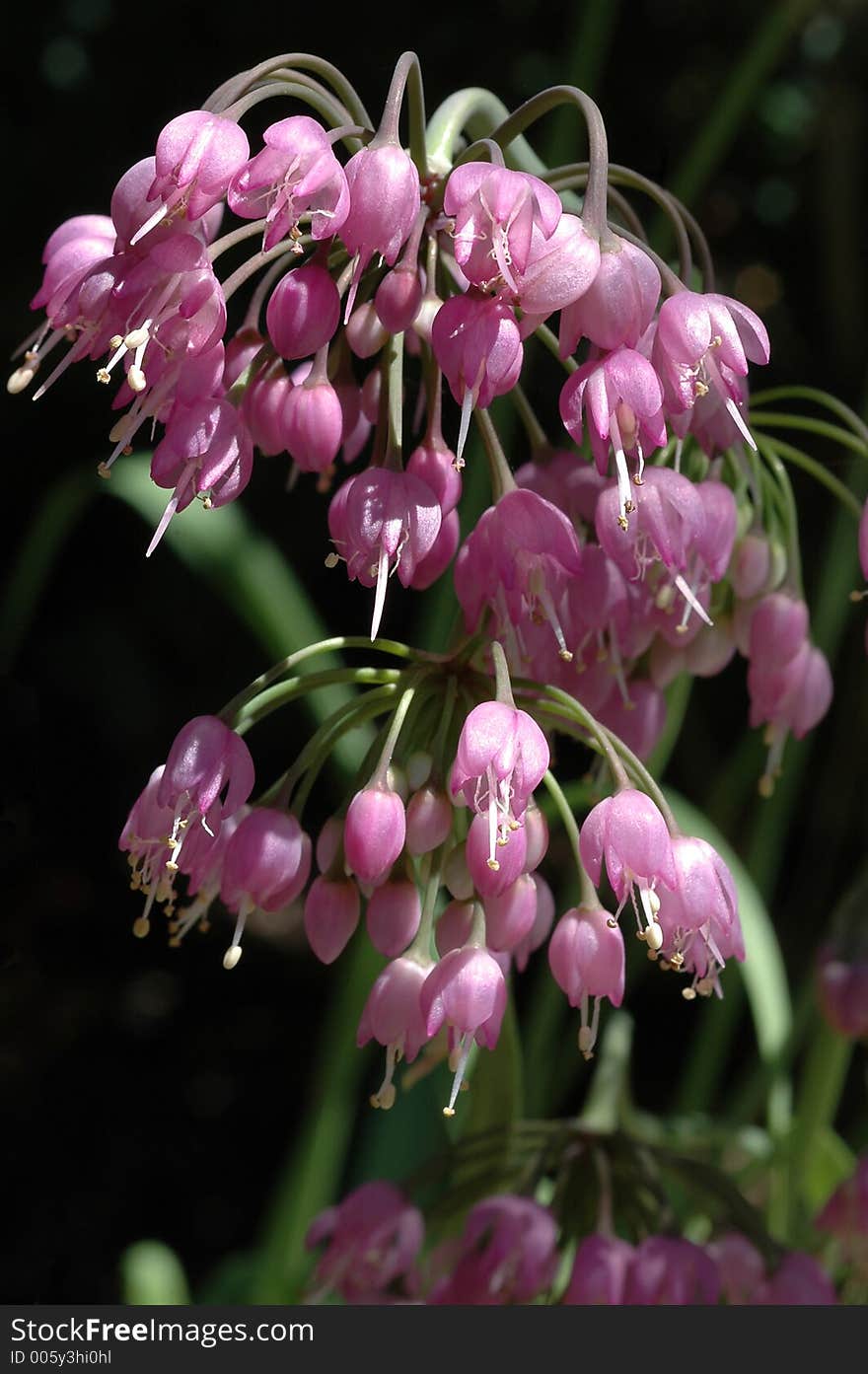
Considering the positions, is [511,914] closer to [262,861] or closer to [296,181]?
[262,861]

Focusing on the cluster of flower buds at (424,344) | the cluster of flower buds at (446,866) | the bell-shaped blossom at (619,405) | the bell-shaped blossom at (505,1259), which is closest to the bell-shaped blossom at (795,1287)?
the bell-shaped blossom at (505,1259)

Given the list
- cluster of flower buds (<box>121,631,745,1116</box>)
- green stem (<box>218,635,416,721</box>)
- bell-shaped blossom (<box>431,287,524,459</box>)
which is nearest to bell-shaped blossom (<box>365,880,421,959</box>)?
cluster of flower buds (<box>121,631,745,1116</box>)

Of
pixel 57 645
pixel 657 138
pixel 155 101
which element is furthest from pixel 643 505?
pixel 57 645

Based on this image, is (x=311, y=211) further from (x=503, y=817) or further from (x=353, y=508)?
(x=503, y=817)

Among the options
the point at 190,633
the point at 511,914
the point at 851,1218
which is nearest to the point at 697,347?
the point at 511,914

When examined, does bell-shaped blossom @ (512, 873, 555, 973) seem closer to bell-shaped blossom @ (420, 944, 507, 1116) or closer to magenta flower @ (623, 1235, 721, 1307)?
bell-shaped blossom @ (420, 944, 507, 1116)

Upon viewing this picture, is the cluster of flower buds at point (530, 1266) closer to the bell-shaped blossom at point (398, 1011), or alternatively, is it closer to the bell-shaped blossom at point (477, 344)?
the bell-shaped blossom at point (398, 1011)
